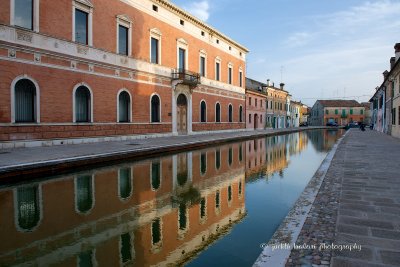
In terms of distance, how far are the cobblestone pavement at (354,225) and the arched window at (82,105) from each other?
1341 cm

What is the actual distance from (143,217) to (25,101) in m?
11.5

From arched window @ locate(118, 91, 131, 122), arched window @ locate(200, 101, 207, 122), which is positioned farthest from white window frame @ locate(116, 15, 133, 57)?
arched window @ locate(200, 101, 207, 122)

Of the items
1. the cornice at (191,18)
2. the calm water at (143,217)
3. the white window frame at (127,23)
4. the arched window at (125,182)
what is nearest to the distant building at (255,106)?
the cornice at (191,18)

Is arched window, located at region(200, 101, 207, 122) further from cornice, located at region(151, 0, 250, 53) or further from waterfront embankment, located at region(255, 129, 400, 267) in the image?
→ waterfront embankment, located at region(255, 129, 400, 267)

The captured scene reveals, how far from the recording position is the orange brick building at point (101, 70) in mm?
13164

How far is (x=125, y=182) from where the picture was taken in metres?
7.71

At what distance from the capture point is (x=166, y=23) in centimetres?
2327

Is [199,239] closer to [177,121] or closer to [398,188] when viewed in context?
[398,188]

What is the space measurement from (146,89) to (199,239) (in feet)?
58.6

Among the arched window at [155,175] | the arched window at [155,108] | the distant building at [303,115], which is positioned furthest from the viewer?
the distant building at [303,115]

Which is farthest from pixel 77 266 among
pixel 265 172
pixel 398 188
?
pixel 265 172

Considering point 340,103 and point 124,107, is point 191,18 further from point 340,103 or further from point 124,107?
point 340,103

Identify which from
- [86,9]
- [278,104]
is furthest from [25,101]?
[278,104]

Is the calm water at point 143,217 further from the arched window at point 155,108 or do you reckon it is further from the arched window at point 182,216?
the arched window at point 155,108
